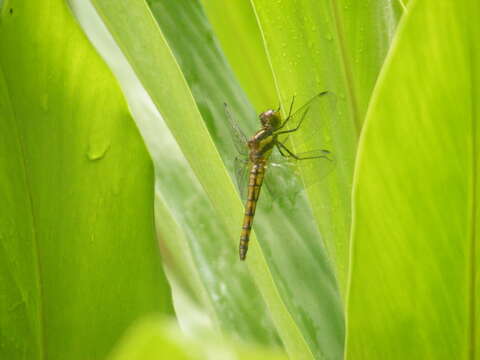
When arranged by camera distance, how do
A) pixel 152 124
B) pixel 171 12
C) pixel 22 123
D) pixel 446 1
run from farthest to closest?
pixel 152 124 < pixel 171 12 < pixel 22 123 < pixel 446 1

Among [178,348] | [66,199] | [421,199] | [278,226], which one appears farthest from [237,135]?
[178,348]

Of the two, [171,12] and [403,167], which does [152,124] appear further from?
[403,167]

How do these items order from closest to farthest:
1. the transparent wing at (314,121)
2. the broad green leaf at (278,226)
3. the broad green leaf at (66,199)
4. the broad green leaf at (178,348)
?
the broad green leaf at (178,348)
the broad green leaf at (66,199)
the transparent wing at (314,121)
the broad green leaf at (278,226)

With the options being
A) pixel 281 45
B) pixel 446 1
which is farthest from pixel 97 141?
pixel 446 1

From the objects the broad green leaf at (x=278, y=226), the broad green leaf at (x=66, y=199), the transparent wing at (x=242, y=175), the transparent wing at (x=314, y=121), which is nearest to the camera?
the broad green leaf at (x=66, y=199)

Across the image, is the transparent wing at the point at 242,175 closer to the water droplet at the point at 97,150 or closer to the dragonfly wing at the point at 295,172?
the dragonfly wing at the point at 295,172

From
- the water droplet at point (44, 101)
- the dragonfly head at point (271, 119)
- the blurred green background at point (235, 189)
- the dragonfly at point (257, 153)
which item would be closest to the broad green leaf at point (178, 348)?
the blurred green background at point (235, 189)

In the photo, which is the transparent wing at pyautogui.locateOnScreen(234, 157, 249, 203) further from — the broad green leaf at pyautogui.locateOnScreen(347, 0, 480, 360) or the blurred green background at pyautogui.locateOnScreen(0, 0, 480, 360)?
the broad green leaf at pyautogui.locateOnScreen(347, 0, 480, 360)

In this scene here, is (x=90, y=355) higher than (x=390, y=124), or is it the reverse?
(x=390, y=124)
